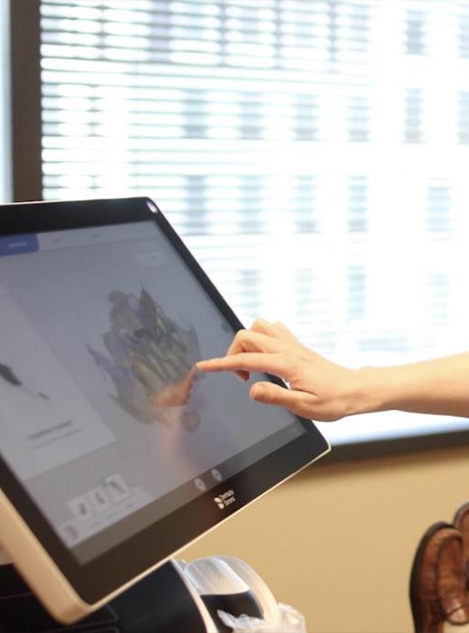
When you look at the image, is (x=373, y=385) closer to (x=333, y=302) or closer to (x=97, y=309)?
(x=97, y=309)

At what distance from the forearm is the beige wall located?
95 cm

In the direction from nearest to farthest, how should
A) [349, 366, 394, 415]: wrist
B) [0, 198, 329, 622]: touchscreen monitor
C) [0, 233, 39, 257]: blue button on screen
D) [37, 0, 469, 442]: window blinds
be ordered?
1. [0, 198, 329, 622]: touchscreen monitor
2. [0, 233, 39, 257]: blue button on screen
3. [349, 366, 394, 415]: wrist
4. [37, 0, 469, 442]: window blinds

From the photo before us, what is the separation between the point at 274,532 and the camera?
2.23 meters

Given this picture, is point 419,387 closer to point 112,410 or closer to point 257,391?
point 257,391

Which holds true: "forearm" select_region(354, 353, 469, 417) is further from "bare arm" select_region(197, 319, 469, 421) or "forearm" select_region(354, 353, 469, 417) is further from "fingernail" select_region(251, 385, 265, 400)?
"fingernail" select_region(251, 385, 265, 400)

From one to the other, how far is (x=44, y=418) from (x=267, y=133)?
1.61 metres

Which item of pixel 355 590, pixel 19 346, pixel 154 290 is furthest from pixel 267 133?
pixel 19 346

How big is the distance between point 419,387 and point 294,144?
4.05ft

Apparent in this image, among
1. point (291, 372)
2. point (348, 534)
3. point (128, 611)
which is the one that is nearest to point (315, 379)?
point (291, 372)

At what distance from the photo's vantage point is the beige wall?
222 centimetres

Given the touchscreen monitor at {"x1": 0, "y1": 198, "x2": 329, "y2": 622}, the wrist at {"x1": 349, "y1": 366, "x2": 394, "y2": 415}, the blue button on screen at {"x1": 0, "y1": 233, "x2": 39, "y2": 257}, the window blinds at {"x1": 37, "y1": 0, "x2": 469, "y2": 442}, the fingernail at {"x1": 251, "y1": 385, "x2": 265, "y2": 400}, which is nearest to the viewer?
the touchscreen monitor at {"x1": 0, "y1": 198, "x2": 329, "y2": 622}

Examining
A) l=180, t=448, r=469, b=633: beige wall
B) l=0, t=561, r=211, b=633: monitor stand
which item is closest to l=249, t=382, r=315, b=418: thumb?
l=0, t=561, r=211, b=633: monitor stand

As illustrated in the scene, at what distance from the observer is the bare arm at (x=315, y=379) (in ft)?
3.33

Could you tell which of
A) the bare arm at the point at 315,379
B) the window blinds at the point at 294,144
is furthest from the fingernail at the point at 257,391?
the window blinds at the point at 294,144
